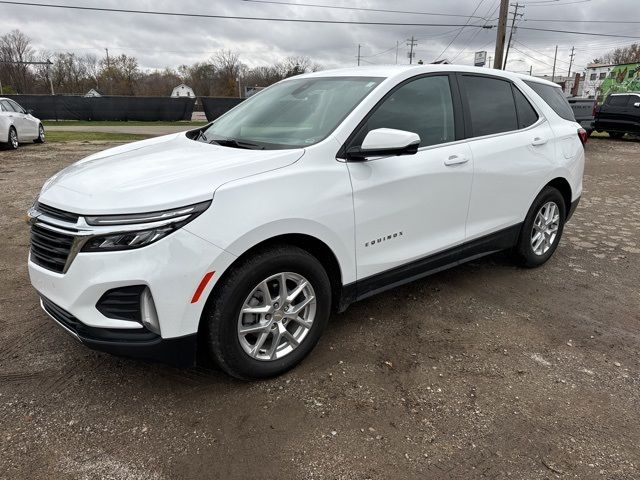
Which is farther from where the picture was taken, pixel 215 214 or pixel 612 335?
pixel 612 335

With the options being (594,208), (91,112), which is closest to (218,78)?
(91,112)

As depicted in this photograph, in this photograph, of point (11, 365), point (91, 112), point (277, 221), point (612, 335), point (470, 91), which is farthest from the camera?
point (91, 112)

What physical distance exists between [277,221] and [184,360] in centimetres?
85

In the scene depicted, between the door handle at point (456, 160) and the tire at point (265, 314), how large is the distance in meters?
1.28

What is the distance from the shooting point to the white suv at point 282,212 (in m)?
2.32

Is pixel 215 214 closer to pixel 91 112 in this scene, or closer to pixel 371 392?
pixel 371 392

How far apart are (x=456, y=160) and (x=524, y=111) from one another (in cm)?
128

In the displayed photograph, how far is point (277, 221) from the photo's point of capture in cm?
254

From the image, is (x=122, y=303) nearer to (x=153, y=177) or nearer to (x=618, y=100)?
(x=153, y=177)

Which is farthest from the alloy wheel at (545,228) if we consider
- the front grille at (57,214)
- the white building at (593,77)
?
the white building at (593,77)

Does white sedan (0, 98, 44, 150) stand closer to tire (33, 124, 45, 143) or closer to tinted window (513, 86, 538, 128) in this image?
tire (33, 124, 45, 143)

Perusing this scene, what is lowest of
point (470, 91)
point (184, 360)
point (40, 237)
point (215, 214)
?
point (184, 360)

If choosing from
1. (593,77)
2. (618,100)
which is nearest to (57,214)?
(618,100)

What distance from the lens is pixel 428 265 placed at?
3537mm
